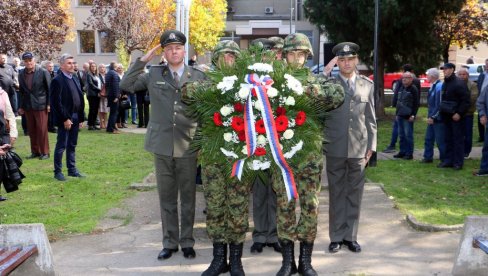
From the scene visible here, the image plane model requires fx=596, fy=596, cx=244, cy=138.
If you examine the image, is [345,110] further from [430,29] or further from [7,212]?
[430,29]

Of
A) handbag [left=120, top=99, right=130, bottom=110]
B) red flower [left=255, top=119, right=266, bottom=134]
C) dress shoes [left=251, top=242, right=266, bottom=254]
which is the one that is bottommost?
dress shoes [left=251, top=242, right=266, bottom=254]

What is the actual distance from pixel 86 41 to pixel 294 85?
38120mm

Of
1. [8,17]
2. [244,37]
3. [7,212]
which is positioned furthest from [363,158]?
[244,37]

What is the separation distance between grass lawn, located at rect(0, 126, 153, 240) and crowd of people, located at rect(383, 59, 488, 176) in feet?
16.5

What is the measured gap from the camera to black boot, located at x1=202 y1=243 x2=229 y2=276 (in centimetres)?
516

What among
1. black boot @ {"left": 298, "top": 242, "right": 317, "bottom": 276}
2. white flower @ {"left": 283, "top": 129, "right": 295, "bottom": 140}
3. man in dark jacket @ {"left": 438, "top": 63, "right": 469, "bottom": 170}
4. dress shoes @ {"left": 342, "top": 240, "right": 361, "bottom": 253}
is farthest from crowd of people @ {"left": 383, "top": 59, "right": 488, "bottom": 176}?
white flower @ {"left": 283, "top": 129, "right": 295, "bottom": 140}

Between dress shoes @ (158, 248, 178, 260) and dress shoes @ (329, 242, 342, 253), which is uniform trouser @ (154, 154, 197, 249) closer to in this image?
dress shoes @ (158, 248, 178, 260)

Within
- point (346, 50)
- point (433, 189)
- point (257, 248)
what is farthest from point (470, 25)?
point (257, 248)

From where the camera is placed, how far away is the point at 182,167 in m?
5.56

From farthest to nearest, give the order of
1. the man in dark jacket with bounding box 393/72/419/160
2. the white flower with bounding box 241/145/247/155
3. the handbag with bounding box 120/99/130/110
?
1. the handbag with bounding box 120/99/130/110
2. the man in dark jacket with bounding box 393/72/419/160
3. the white flower with bounding box 241/145/247/155

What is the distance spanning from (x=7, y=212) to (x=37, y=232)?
285cm

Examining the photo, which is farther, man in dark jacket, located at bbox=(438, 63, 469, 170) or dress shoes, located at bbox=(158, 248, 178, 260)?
man in dark jacket, located at bbox=(438, 63, 469, 170)

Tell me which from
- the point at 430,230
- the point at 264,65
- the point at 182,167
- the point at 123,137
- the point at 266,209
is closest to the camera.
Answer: the point at 264,65

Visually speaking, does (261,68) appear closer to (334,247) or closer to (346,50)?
(346,50)
